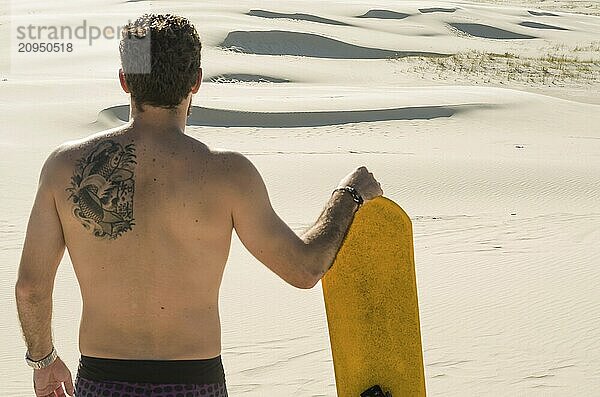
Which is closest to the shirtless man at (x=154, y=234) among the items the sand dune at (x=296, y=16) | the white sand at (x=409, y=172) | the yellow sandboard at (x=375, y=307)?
the yellow sandboard at (x=375, y=307)

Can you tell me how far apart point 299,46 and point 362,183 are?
2755 cm

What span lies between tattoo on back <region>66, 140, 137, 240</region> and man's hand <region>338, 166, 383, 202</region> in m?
0.65

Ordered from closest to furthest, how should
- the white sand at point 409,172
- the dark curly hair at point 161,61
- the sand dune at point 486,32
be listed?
the dark curly hair at point 161,61
the white sand at point 409,172
the sand dune at point 486,32

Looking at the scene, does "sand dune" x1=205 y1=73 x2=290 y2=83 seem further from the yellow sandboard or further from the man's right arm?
the man's right arm

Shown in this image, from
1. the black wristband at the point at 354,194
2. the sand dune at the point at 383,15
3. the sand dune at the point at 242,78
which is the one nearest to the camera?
the black wristband at the point at 354,194

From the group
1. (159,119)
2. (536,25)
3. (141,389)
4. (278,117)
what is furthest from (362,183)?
(536,25)

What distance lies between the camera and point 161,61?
2.38 m

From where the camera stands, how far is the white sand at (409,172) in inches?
253

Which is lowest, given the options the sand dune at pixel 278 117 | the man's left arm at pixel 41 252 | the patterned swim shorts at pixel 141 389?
the sand dune at pixel 278 117

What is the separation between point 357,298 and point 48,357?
1.15 meters

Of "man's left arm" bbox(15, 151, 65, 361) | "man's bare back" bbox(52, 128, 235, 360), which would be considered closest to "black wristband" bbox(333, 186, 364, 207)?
"man's bare back" bbox(52, 128, 235, 360)

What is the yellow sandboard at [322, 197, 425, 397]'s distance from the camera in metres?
3.35

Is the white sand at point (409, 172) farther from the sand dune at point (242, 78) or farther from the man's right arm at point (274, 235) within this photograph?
the man's right arm at point (274, 235)

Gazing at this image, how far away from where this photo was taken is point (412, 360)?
345cm
